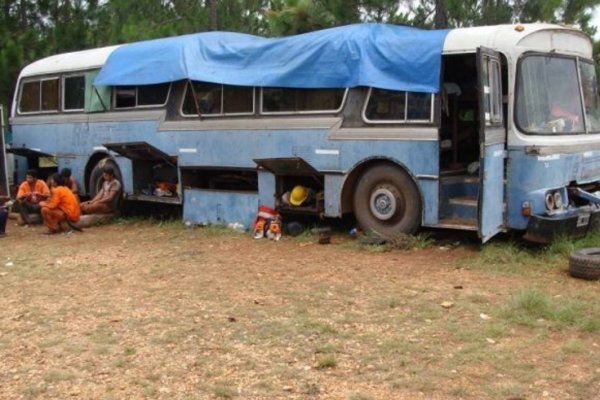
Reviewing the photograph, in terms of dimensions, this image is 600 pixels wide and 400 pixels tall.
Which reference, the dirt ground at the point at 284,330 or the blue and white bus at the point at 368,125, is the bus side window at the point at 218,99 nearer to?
the blue and white bus at the point at 368,125

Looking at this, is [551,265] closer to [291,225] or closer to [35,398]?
[291,225]

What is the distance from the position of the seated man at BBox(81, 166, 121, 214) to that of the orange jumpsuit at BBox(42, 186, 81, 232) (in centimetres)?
58

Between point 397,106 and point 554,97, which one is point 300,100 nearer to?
point 397,106

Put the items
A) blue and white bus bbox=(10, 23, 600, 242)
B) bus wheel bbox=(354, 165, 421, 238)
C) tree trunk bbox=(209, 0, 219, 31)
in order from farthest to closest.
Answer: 1. tree trunk bbox=(209, 0, 219, 31)
2. bus wheel bbox=(354, 165, 421, 238)
3. blue and white bus bbox=(10, 23, 600, 242)

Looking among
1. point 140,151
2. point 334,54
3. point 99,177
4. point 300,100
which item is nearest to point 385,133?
point 334,54

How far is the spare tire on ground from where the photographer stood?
21.8 ft

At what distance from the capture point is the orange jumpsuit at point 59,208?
10.3 meters

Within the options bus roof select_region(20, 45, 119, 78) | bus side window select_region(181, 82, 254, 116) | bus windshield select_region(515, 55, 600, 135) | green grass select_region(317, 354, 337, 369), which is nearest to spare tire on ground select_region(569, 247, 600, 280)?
bus windshield select_region(515, 55, 600, 135)

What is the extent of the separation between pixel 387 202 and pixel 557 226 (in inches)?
74.1

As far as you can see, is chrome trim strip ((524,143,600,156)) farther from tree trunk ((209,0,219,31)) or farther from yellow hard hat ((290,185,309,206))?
tree trunk ((209,0,219,31))

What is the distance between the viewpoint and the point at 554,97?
7969 mm

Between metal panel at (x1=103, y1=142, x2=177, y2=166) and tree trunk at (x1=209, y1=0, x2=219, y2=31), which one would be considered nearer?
metal panel at (x1=103, y1=142, x2=177, y2=166)

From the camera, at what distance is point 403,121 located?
26.7 feet

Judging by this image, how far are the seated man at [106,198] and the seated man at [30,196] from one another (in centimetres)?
71
